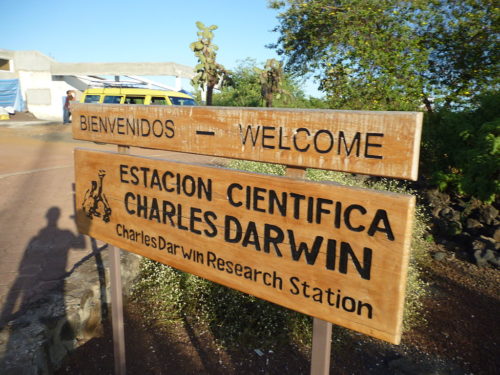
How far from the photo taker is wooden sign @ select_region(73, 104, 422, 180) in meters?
1.32

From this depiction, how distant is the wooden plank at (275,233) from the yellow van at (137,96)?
1306 cm

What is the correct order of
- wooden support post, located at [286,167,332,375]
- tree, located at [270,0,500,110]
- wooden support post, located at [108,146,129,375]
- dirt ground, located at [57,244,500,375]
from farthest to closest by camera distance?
tree, located at [270,0,500,110]
dirt ground, located at [57,244,500,375]
wooden support post, located at [108,146,129,375]
wooden support post, located at [286,167,332,375]

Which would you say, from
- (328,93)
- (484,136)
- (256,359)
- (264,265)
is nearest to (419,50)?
(328,93)

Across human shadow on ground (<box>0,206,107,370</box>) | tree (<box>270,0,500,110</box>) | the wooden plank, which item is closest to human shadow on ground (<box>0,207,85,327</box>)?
human shadow on ground (<box>0,206,107,370</box>)

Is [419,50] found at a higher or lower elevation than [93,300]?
higher

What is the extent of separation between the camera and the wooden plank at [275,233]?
1.39m

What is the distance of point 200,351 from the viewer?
312 centimetres

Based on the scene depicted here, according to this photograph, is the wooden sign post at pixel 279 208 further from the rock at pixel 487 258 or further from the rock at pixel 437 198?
the rock at pixel 437 198

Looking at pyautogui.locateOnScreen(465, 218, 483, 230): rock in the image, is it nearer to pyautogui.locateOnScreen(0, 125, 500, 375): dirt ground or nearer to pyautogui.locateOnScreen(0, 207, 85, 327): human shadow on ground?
pyautogui.locateOnScreen(0, 125, 500, 375): dirt ground

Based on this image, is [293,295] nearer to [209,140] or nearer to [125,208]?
[209,140]

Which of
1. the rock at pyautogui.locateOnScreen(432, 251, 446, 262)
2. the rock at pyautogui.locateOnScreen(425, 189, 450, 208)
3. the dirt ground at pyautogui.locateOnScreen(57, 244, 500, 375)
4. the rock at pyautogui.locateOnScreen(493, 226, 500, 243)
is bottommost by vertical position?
the dirt ground at pyautogui.locateOnScreen(57, 244, 500, 375)

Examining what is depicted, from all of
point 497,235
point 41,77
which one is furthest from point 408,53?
point 41,77

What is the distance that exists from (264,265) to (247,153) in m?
0.49

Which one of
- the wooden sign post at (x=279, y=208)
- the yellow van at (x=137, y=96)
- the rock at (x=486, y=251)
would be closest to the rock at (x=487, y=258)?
the rock at (x=486, y=251)
